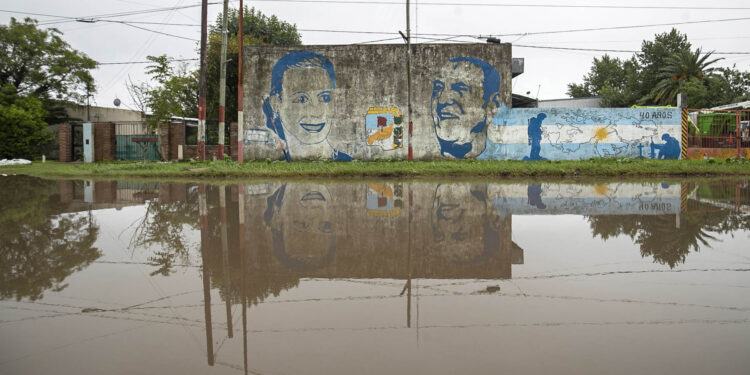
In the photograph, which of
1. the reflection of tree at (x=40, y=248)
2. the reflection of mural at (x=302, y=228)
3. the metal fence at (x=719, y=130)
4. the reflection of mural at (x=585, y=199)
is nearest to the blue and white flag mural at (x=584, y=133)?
the metal fence at (x=719, y=130)

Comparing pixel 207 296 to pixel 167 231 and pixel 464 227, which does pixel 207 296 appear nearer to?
Answer: pixel 167 231

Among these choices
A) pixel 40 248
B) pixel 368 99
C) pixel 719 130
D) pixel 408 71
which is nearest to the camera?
pixel 40 248

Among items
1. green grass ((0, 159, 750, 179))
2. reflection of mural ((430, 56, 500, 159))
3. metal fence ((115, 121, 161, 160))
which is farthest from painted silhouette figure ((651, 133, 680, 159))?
metal fence ((115, 121, 161, 160))

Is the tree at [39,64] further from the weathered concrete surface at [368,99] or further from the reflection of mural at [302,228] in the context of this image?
the reflection of mural at [302,228]

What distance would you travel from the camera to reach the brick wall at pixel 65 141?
27.6 m

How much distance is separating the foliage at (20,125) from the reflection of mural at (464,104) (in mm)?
25830

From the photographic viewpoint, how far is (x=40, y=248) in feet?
17.7

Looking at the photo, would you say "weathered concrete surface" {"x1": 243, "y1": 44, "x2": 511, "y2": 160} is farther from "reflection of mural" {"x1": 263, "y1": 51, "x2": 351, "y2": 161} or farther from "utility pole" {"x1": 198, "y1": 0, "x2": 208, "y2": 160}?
"utility pole" {"x1": 198, "y1": 0, "x2": 208, "y2": 160}

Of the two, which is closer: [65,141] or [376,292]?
[376,292]

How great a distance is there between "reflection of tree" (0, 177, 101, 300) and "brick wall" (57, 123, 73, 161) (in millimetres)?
21375

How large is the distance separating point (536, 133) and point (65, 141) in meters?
25.3

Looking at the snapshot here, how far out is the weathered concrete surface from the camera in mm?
21422

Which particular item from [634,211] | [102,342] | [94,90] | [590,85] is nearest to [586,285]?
[102,342]

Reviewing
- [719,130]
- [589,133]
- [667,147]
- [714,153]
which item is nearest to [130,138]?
[589,133]
